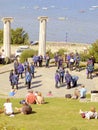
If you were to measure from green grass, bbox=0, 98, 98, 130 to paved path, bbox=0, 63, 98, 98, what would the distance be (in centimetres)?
503

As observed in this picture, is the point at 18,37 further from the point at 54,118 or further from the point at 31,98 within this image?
the point at 54,118

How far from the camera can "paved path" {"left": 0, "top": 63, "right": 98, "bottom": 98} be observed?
22609mm

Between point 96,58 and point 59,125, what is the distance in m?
15.7

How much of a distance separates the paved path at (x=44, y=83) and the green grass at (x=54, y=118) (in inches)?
198

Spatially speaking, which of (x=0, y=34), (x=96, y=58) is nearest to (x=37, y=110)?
(x=96, y=58)

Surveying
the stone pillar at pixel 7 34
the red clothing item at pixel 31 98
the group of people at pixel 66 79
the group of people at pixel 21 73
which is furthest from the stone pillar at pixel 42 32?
the red clothing item at pixel 31 98

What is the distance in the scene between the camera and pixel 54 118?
14562 millimetres

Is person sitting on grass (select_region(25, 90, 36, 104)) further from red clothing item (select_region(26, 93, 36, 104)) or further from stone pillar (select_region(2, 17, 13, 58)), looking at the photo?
stone pillar (select_region(2, 17, 13, 58))

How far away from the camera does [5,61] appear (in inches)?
1247

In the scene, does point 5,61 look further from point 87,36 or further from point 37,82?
point 87,36

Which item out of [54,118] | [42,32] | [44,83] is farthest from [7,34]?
[54,118]

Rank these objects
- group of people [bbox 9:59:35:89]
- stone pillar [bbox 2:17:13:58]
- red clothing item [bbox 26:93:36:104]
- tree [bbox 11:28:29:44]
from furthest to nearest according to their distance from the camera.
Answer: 1. tree [bbox 11:28:29:44]
2. stone pillar [bbox 2:17:13:58]
3. group of people [bbox 9:59:35:89]
4. red clothing item [bbox 26:93:36:104]

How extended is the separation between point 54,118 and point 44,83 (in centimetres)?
1007

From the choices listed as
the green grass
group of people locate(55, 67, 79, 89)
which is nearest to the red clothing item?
the green grass
